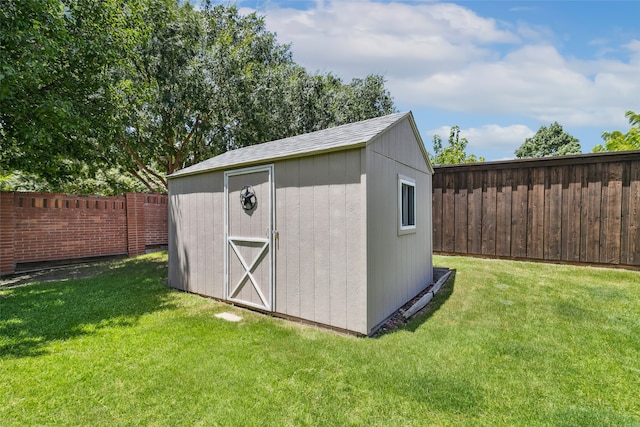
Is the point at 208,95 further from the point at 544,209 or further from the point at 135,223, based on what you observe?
the point at 544,209

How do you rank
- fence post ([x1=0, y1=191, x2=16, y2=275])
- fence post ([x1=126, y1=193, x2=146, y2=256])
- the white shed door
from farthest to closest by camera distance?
fence post ([x1=126, y1=193, x2=146, y2=256]) → fence post ([x1=0, y1=191, x2=16, y2=275]) → the white shed door

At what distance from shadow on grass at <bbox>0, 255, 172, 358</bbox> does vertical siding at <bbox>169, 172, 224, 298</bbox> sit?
521 mm

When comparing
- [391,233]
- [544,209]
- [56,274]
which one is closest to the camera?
[391,233]

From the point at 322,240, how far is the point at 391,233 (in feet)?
3.28

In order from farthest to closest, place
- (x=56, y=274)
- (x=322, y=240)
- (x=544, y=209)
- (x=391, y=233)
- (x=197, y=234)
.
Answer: (x=56, y=274) → (x=544, y=209) → (x=197, y=234) → (x=391, y=233) → (x=322, y=240)

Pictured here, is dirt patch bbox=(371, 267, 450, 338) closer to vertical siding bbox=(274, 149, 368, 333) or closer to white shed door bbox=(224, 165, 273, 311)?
vertical siding bbox=(274, 149, 368, 333)

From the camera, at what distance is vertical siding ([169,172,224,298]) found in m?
4.97

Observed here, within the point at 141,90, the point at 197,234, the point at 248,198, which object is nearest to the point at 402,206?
the point at 248,198

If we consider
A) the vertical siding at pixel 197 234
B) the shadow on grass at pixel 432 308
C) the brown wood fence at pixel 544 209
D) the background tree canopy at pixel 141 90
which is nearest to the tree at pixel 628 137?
the background tree canopy at pixel 141 90

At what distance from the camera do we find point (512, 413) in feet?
6.95

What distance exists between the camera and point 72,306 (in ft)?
15.1

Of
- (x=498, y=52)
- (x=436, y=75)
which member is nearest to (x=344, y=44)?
(x=436, y=75)

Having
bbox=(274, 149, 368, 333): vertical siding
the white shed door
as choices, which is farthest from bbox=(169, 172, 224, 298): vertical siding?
bbox=(274, 149, 368, 333): vertical siding

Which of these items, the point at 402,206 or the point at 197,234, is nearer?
the point at 402,206
